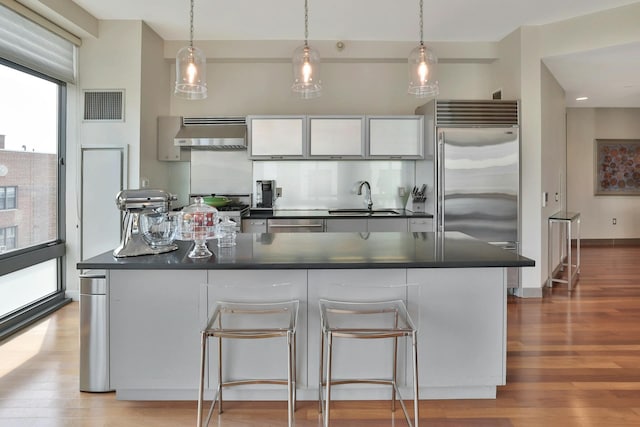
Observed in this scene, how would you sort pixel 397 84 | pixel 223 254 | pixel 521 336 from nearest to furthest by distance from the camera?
pixel 223 254, pixel 521 336, pixel 397 84

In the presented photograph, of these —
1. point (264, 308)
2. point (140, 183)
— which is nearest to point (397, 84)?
point (140, 183)

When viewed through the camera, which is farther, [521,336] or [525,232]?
[525,232]

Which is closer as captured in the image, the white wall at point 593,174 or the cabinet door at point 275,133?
the cabinet door at point 275,133

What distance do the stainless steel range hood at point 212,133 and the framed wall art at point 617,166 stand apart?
22.8ft

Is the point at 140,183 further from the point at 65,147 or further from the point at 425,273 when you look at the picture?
the point at 425,273

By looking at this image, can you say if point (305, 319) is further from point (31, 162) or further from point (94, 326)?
point (31, 162)

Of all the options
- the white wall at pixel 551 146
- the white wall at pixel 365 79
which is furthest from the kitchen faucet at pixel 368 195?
the white wall at pixel 551 146

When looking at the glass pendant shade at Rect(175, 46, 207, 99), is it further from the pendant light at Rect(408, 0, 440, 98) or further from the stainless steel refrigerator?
the stainless steel refrigerator

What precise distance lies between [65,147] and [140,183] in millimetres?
848

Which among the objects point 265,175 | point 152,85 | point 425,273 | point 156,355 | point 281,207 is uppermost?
point 152,85

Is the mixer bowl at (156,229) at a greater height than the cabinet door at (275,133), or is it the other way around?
the cabinet door at (275,133)

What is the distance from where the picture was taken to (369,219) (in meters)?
4.73

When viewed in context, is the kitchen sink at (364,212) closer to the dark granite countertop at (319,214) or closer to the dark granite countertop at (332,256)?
the dark granite countertop at (319,214)

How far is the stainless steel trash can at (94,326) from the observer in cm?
250
